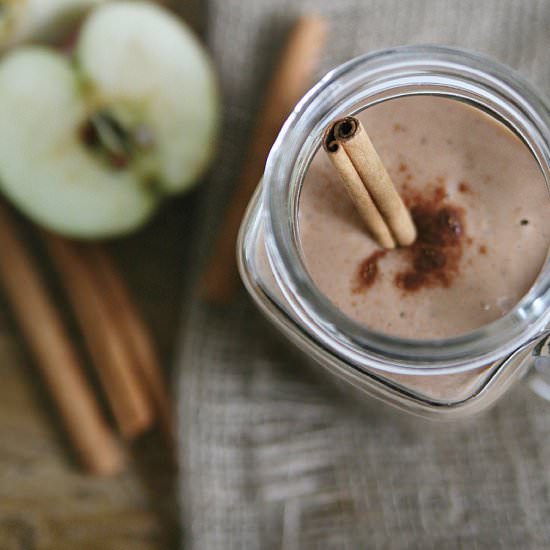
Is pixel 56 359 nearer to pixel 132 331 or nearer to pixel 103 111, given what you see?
pixel 132 331

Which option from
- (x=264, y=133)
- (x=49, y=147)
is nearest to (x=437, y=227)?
(x=264, y=133)

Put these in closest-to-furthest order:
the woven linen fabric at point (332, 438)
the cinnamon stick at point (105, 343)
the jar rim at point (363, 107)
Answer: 1. the jar rim at point (363, 107)
2. the woven linen fabric at point (332, 438)
3. the cinnamon stick at point (105, 343)

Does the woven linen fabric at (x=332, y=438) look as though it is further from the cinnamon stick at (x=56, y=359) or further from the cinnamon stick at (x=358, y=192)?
the cinnamon stick at (x=358, y=192)

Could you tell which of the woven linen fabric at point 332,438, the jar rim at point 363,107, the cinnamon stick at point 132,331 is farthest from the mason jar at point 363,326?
the cinnamon stick at point 132,331

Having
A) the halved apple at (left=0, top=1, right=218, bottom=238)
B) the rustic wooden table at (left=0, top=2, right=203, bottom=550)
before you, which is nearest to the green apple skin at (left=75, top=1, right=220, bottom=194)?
the halved apple at (left=0, top=1, right=218, bottom=238)

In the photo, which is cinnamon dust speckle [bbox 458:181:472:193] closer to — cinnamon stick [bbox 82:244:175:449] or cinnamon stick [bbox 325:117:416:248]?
cinnamon stick [bbox 325:117:416:248]
